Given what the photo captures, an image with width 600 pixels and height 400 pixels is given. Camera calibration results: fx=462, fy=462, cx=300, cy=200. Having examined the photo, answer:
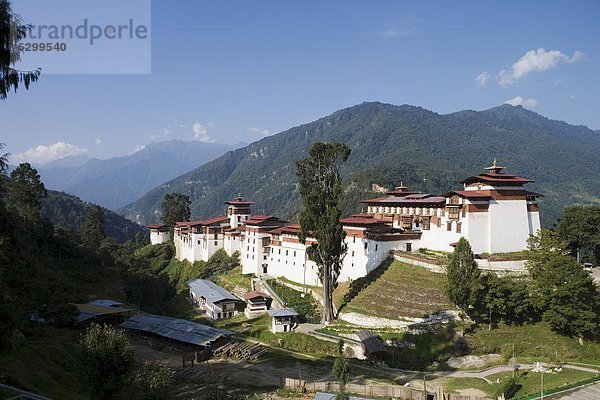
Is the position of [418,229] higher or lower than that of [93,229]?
higher

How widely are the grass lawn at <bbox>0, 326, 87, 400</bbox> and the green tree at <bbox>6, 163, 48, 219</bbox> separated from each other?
1394 inches

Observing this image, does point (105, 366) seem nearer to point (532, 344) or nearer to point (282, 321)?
point (282, 321)

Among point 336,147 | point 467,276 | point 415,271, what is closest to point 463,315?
point 467,276

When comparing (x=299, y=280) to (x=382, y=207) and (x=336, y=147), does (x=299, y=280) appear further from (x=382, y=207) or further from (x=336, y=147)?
(x=336, y=147)

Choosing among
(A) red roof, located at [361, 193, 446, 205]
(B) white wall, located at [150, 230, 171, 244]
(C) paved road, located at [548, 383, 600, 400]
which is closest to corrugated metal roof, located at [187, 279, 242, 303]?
(A) red roof, located at [361, 193, 446, 205]

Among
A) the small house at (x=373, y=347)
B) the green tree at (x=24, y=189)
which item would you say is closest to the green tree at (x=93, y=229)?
the green tree at (x=24, y=189)

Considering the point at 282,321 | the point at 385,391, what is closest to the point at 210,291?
the point at 282,321

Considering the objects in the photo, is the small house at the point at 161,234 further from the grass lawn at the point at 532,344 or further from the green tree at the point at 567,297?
the green tree at the point at 567,297

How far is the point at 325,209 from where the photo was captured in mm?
43781

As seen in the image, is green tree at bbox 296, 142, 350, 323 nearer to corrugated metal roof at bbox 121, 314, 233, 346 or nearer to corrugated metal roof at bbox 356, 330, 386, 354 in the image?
corrugated metal roof at bbox 356, 330, 386, 354

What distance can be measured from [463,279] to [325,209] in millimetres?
14127

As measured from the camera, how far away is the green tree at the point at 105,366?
65.5 ft

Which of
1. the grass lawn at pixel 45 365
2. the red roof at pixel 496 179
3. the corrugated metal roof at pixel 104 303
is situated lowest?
the corrugated metal roof at pixel 104 303

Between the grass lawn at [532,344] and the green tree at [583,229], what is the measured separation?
871 inches
